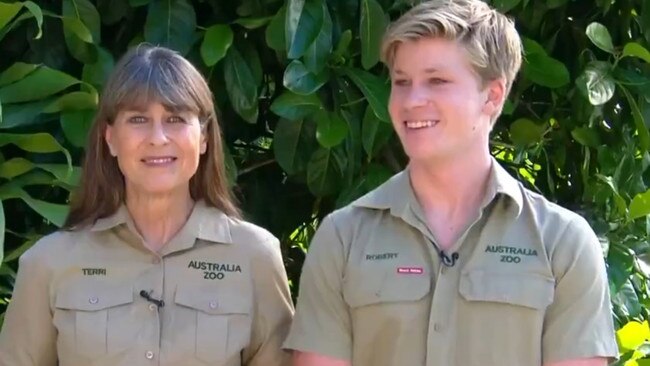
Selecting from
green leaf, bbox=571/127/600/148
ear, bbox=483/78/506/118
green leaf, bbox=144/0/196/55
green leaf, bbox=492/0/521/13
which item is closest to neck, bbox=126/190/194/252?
green leaf, bbox=144/0/196/55

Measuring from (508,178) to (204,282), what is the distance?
2.15 feet

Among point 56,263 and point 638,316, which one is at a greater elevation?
point 56,263

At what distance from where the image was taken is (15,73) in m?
2.96

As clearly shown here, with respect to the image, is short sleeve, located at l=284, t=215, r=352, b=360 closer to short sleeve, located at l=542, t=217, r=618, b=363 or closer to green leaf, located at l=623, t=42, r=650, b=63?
short sleeve, located at l=542, t=217, r=618, b=363

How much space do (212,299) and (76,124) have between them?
2.24 ft

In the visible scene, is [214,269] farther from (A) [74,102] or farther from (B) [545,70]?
(B) [545,70]

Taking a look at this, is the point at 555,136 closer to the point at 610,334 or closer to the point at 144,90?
the point at 610,334

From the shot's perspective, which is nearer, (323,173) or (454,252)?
(454,252)

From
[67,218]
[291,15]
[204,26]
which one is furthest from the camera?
[204,26]

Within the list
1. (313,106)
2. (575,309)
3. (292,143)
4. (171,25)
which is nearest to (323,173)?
(292,143)

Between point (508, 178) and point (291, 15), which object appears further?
point (291, 15)

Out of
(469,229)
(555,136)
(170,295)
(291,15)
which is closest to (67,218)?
(170,295)

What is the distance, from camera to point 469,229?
2375mm

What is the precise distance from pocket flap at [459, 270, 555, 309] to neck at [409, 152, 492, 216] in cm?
16
